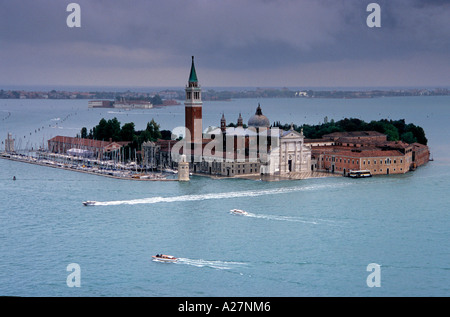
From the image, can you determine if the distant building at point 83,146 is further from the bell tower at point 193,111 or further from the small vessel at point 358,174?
the small vessel at point 358,174

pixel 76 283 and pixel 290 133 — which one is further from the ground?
pixel 290 133

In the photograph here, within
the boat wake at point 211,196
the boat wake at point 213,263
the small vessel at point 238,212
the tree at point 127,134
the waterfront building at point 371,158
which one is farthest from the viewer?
the tree at point 127,134

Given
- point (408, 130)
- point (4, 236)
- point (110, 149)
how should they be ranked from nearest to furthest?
point (4, 236) → point (110, 149) → point (408, 130)

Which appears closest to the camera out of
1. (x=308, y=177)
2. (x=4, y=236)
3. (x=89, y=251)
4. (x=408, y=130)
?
(x=89, y=251)

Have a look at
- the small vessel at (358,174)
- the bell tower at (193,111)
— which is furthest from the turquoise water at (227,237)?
the bell tower at (193,111)

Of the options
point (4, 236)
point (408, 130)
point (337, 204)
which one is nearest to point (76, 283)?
point (4, 236)

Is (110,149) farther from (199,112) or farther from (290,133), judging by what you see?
(290,133)

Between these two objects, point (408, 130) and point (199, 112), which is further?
point (408, 130)
